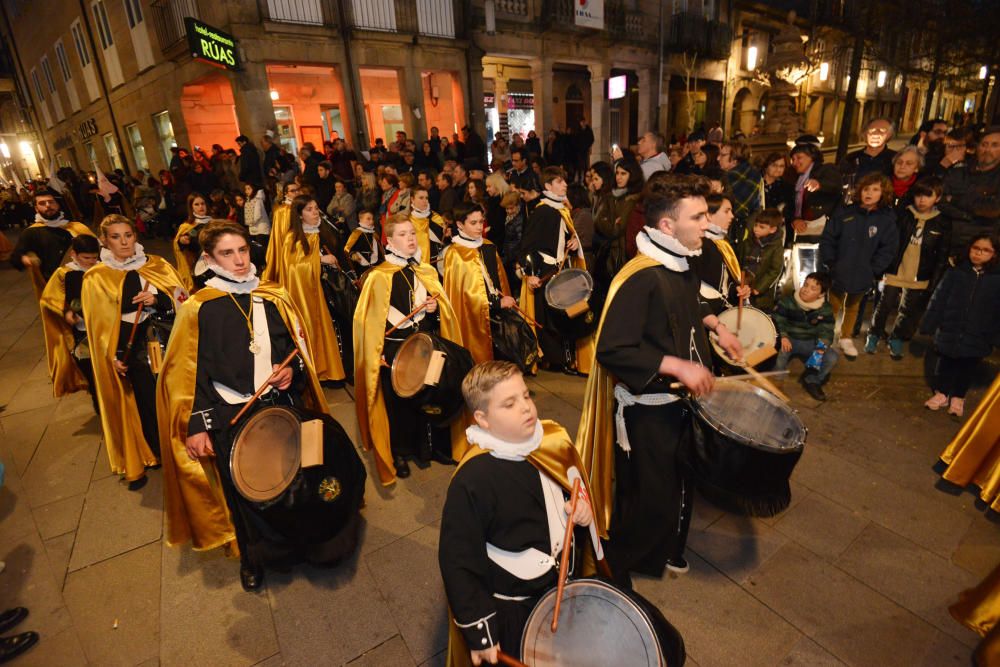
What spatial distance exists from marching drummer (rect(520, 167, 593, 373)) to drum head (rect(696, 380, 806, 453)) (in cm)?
299

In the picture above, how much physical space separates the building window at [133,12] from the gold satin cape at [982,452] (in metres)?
23.2

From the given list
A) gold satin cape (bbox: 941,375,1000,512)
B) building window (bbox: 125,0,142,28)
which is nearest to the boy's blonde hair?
gold satin cape (bbox: 941,375,1000,512)

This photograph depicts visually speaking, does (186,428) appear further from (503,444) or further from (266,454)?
(503,444)

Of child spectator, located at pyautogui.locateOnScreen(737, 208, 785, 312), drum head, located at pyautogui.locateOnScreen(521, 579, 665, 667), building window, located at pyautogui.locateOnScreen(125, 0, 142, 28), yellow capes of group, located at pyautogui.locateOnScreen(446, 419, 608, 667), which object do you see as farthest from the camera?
building window, located at pyautogui.locateOnScreen(125, 0, 142, 28)

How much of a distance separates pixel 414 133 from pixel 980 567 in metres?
16.0

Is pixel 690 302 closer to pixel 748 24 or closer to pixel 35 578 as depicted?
pixel 35 578

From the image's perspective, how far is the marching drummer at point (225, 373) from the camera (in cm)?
290

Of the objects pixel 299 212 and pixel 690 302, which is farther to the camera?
pixel 299 212

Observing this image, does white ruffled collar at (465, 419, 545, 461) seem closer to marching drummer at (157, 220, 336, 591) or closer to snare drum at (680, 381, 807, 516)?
snare drum at (680, 381, 807, 516)

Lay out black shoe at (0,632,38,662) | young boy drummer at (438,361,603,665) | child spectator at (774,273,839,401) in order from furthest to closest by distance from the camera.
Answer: child spectator at (774,273,839,401)
black shoe at (0,632,38,662)
young boy drummer at (438,361,603,665)

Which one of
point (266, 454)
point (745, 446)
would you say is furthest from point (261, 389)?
point (745, 446)

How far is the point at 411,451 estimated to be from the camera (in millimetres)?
4277

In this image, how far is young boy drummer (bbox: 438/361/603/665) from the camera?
5.97 ft

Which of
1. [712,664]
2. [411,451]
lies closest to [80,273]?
[411,451]
